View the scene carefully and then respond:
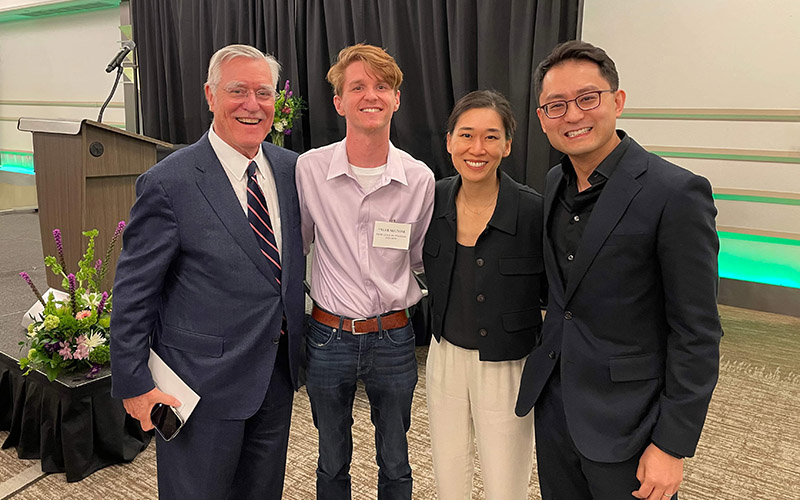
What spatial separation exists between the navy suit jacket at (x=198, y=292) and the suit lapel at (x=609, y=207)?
2.58 ft

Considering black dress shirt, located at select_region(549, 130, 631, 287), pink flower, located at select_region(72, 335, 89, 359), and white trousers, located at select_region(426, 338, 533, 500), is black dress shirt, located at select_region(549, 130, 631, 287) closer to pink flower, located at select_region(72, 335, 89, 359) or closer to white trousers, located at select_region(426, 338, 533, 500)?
white trousers, located at select_region(426, 338, 533, 500)

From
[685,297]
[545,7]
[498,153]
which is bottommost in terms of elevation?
[685,297]

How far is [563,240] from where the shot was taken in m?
1.41

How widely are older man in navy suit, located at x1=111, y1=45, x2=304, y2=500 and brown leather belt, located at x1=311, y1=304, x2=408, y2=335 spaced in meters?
0.11

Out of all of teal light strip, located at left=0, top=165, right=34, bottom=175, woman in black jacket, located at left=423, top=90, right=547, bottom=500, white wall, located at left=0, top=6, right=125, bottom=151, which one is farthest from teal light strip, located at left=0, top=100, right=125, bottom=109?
woman in black jacket, located at left=423, top=90, right=547, bottom=500

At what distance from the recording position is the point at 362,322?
1718mm

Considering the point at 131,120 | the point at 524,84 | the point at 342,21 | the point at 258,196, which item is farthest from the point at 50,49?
the point at 258,196

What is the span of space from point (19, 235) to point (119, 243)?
4276mm

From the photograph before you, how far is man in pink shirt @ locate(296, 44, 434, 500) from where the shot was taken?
1706 mm

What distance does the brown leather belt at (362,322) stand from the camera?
171 centimetres

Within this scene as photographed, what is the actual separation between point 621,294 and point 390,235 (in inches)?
26.7

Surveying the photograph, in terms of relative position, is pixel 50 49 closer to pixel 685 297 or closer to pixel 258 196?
pixel 258 196

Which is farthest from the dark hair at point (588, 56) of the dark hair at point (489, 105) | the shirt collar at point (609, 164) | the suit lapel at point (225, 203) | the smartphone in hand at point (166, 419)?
the smartphone in hand at point (166, 419)

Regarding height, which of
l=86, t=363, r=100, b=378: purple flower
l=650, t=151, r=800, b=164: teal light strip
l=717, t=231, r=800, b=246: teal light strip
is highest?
l=650, t=151, r=800, b=164: teal light strip
